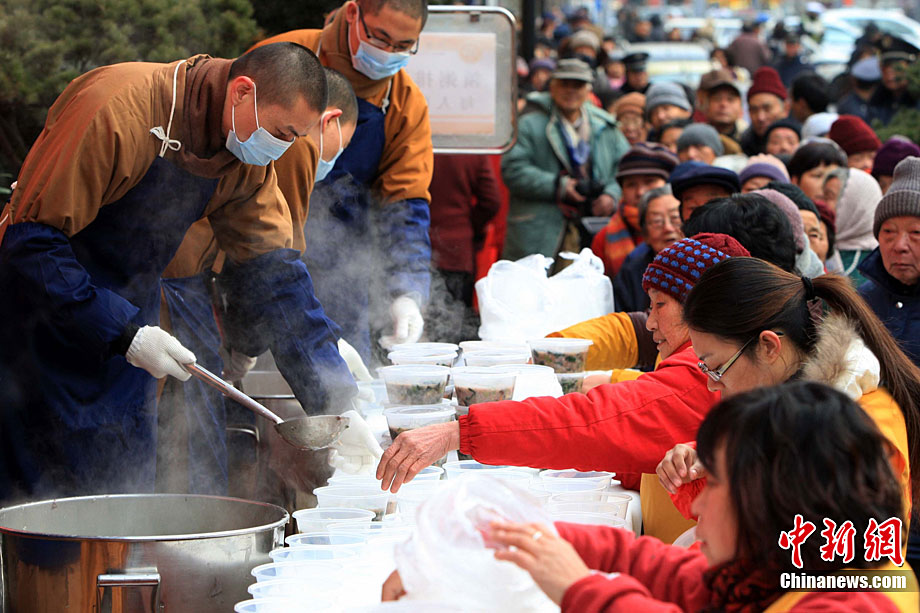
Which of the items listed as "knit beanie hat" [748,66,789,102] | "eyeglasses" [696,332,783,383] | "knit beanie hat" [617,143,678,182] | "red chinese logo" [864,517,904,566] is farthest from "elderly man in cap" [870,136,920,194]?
"red chinese logo" [864,517,904,566]

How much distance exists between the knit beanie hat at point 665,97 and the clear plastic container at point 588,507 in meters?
6.67

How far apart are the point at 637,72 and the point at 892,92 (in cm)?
245

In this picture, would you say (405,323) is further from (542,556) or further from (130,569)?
(542,556)

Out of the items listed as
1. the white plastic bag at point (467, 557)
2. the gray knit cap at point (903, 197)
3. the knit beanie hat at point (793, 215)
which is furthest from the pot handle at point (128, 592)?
the gray knit cap at point (903, 197)

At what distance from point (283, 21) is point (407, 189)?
4.54 feet

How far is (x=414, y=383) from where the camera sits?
314cm

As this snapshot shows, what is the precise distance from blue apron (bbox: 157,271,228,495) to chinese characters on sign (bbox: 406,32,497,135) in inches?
66.6

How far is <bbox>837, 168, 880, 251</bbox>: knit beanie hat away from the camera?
5.77 metres

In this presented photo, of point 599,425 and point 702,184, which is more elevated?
point 599,425

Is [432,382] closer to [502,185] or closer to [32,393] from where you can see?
[32,393]

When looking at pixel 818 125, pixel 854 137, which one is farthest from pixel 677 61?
pixel 854 137

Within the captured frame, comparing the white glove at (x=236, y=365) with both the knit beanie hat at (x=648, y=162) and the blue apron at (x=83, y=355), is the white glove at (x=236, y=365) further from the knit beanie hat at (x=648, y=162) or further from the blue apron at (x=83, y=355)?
the knit beanie hat at (x=648, y=162)

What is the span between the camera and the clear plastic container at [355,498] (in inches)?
99.5

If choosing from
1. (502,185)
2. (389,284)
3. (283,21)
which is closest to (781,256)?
(389,284)
